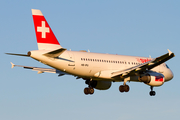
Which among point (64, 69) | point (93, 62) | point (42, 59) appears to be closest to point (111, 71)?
point (93, 62)

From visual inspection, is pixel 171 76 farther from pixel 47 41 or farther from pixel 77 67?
pixel 47 41

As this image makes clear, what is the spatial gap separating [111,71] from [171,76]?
1135 centimetres

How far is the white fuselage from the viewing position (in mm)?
43062

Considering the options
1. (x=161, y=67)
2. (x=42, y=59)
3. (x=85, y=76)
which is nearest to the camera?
(x=42, y=59)

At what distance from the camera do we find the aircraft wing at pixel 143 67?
4313 centimetres

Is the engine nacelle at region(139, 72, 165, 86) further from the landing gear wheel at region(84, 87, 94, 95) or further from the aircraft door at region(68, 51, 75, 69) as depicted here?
the aircraft door at region(68, 51, 75, 69)

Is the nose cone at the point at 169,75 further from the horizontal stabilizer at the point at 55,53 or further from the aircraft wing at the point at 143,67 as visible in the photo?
the horizontal stabilizer at the point at 55,53

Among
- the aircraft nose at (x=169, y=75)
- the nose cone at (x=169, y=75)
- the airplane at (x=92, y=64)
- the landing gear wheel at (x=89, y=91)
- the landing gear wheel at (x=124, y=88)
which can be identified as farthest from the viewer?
the aircraft nose at (x=169, y=75)

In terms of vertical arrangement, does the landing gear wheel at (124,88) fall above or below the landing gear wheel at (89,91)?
above

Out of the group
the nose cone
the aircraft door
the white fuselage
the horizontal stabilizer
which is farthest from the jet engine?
the horizontal stabilizer

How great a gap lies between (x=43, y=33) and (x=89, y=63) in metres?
6.72

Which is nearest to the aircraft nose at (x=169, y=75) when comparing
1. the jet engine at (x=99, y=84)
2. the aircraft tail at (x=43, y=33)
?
the jet engine at (x=99, y=84)

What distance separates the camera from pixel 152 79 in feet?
158

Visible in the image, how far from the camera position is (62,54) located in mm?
43562
